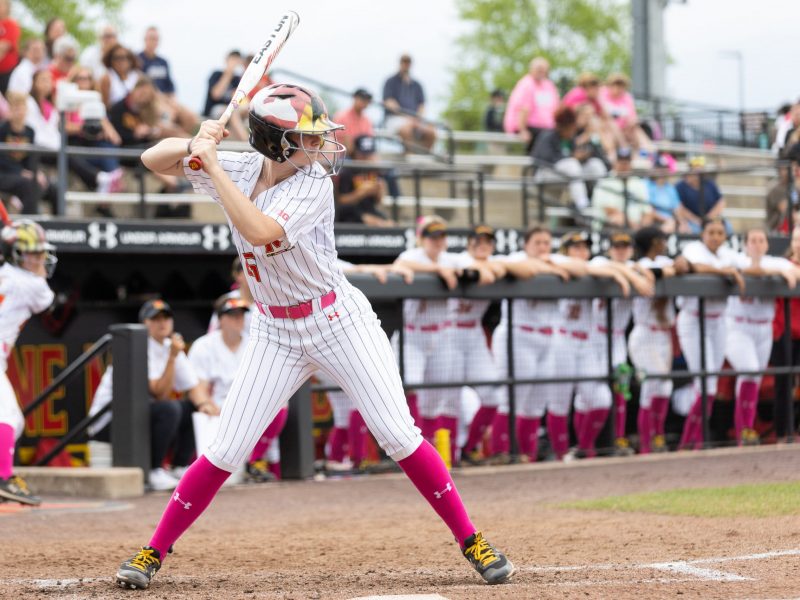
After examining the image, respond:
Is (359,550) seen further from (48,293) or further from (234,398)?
(48,293)

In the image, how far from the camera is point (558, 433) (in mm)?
10883

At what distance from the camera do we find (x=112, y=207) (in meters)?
13.0

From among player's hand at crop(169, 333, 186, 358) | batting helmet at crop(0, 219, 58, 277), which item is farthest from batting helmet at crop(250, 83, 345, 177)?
player's hand at crop(169, 333, 186, 358)

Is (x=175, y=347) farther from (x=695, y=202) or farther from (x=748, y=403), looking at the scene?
(x=695, y=202)

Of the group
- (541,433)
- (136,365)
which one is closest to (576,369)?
(541,433)

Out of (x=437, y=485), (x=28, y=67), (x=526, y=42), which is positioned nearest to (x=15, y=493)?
(x=437, y=485)

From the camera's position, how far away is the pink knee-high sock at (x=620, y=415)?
10953mm

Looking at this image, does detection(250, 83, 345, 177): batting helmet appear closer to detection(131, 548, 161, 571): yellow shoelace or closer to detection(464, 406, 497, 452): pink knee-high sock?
detection(131, 548, 161, 571): yellow shoelace

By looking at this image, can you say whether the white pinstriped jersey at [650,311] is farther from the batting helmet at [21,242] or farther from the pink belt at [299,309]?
the pink belt at [299,309]

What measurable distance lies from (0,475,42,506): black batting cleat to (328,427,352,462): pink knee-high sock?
99.0 inches

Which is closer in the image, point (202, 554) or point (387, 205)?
point (202, 554)

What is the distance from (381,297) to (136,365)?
5.88 feet

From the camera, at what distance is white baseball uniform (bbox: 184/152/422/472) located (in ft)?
16.9

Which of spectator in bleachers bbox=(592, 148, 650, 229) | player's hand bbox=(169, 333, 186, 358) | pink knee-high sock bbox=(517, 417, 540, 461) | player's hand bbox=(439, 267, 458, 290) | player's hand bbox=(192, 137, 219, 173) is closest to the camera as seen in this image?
player's hand bbox=(192, 137, 219, 173)
